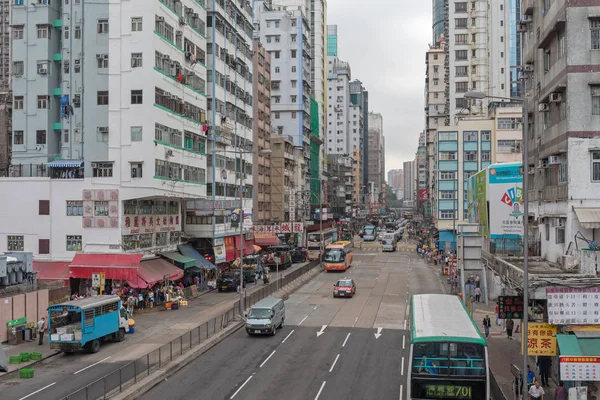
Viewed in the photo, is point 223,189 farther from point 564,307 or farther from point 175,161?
point 564,307

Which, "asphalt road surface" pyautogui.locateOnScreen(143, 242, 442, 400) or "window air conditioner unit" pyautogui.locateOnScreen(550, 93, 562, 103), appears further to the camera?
"window air conditioner unit" pyautogui.locateOnScreen(550, 93, 562, 103)

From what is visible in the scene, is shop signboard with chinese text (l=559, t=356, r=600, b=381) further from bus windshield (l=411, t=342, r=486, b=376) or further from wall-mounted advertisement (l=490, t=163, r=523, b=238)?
wall-mounted advertisement (l=490, t=163, r=523, b=238)

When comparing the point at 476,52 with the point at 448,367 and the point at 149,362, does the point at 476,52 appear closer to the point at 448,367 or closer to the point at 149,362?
the point at 149,362

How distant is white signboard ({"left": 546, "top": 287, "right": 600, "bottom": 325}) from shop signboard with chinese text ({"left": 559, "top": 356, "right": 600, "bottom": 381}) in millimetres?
→ 1231

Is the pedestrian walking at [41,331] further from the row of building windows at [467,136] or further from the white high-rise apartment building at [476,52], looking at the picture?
the white high-rise apartment building at [476,52]

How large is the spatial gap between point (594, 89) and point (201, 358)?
69.1ft

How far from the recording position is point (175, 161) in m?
49.6

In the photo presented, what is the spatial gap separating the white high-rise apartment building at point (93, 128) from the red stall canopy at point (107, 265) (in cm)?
77

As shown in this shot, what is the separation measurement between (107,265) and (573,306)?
31549 millimetres

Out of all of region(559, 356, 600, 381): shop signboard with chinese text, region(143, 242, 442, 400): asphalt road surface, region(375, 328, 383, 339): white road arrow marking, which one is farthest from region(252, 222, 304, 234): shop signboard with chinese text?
region(559, 356, 600, 381): shop signboard with chinese text

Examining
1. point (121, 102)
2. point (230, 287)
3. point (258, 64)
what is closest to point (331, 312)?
point (230, 287)

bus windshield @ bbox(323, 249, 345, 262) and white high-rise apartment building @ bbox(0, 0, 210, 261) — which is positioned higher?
white high-rise apartment building @ bbox(0, 0, 210, 261)

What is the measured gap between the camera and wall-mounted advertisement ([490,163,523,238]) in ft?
108

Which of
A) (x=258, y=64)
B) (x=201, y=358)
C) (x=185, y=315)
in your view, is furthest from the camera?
(x=258, y=64)
